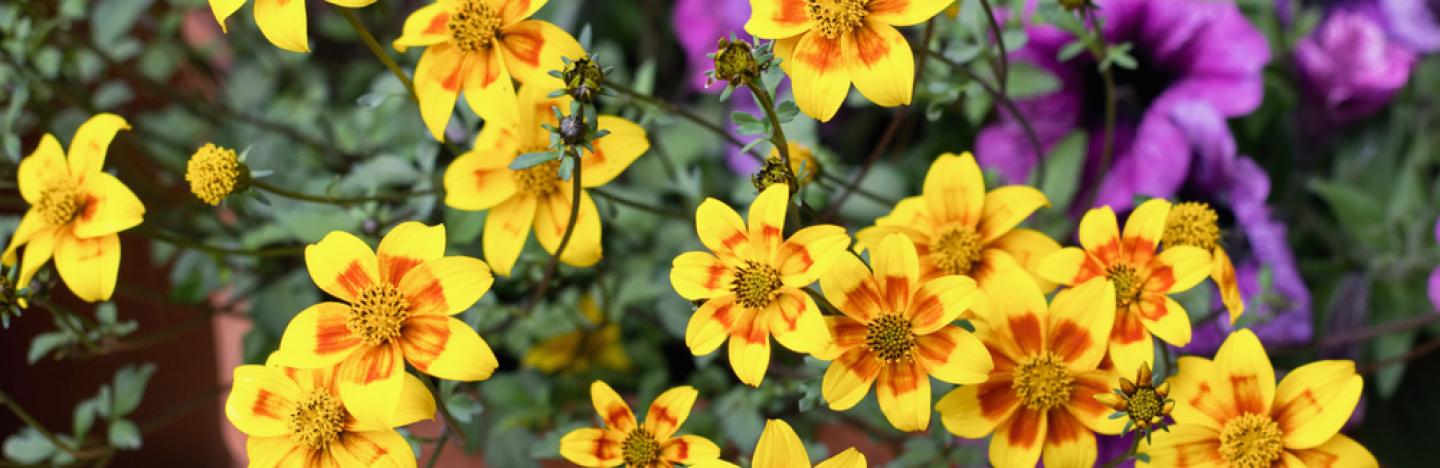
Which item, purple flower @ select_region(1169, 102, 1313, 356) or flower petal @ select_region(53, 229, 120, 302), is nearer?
flower petal @ select_region(53, 229, 120, 302)

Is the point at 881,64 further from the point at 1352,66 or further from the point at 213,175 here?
the point at 1352,66

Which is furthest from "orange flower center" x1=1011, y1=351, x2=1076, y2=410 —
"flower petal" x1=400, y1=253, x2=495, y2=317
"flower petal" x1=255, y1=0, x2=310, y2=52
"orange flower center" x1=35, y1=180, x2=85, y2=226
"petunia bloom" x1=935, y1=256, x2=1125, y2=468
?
"orange flower center" x1=35, y1=180, x2=85, y2=226

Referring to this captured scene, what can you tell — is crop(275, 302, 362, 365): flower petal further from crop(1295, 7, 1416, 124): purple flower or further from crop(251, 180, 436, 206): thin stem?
crop(1295, 7, 1416, 124): purple flower

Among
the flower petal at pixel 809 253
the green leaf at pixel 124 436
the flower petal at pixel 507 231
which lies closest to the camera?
the flower petal at pixel 809 253

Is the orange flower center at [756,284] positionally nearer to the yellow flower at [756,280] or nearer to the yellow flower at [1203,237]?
the yellow flower at [756,280]

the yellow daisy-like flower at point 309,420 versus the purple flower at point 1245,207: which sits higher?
the purple flower at point 1245,207

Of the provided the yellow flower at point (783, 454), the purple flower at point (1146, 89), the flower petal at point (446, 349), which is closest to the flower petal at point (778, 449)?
the yellow flower at point (783, 454)
